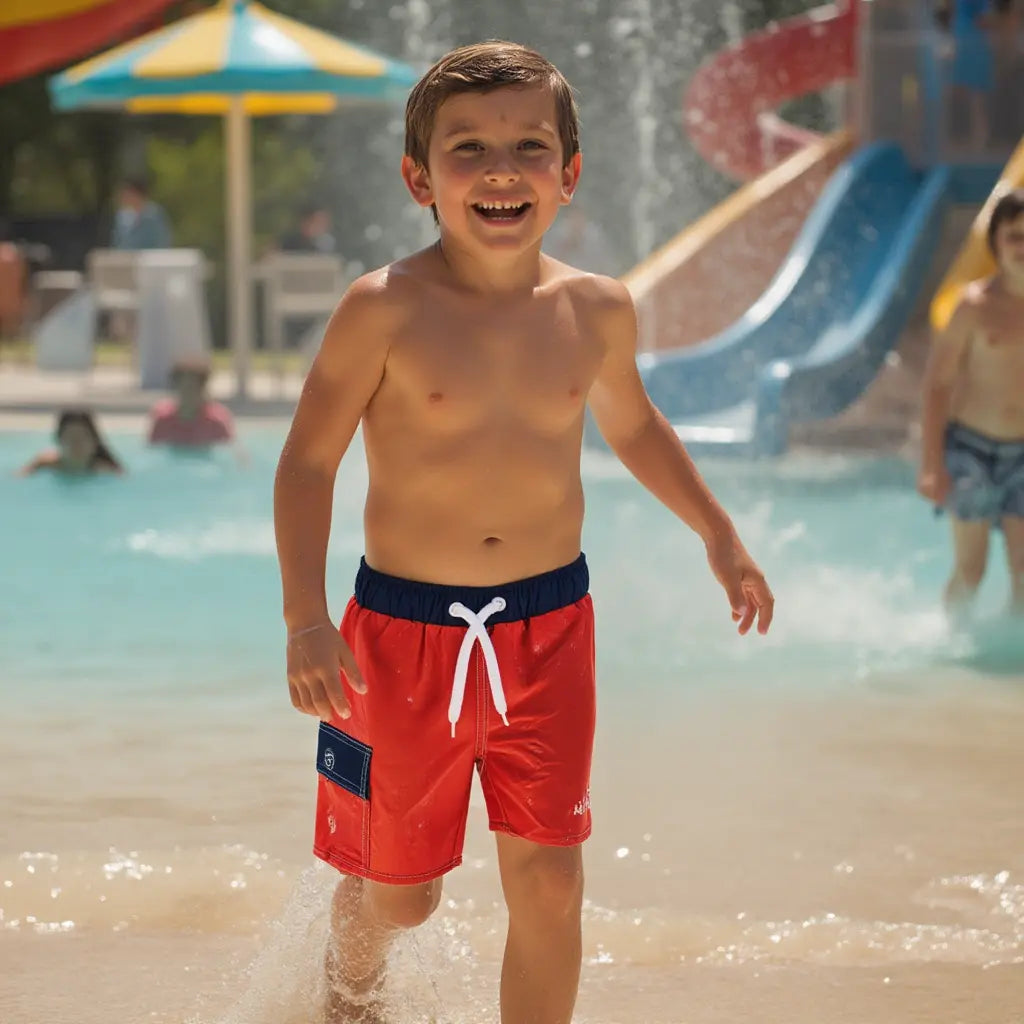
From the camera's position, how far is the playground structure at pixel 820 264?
9.62m

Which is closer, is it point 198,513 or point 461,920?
point 461,920

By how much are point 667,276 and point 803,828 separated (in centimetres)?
777

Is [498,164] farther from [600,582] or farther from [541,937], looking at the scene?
[600,582]

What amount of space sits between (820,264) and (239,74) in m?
4.38

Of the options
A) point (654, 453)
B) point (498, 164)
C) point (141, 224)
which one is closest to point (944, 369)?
point (654, 453)

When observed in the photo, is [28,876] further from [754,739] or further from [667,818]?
[754,739]

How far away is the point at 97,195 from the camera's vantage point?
26688 millimetres

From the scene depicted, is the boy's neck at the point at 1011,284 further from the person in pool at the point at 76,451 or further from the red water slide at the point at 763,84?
the red water slide at the point at 763,84

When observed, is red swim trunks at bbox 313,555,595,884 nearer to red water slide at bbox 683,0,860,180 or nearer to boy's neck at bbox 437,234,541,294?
boy's neck at bbox 437,234,541,294

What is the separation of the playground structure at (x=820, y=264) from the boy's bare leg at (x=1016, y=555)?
359cm

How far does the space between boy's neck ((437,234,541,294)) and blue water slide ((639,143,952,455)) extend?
6782 millimetres

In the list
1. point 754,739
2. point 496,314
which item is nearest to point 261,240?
point 754,739

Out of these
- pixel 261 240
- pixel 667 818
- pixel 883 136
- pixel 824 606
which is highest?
pixel 883 136

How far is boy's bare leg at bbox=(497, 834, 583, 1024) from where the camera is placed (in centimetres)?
251
